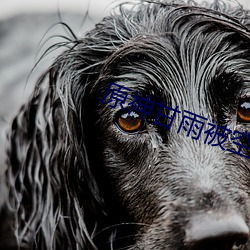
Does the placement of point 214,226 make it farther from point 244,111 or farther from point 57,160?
point 57,160

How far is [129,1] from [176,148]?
0.93 m

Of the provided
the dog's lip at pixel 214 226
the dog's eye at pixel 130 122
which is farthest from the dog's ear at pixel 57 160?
the dog's lip at pixel 214 226

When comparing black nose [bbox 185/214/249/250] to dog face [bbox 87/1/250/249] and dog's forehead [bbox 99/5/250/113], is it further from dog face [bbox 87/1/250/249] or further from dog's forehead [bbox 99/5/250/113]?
dog's forehead [bbox 99/5/250/113]

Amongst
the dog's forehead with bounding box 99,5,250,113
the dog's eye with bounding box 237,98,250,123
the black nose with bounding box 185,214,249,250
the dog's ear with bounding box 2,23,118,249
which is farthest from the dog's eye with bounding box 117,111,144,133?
the black nose with bounding box 185,214,249,250

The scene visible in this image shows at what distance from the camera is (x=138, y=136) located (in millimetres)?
3172

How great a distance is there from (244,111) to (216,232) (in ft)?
2.29

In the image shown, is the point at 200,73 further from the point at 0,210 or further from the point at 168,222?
the point at 0,210

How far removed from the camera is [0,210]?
404 centimetres

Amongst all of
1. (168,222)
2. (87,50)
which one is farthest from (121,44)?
(168,222)

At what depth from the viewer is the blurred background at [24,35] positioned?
175 inches

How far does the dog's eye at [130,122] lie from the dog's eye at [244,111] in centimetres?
43

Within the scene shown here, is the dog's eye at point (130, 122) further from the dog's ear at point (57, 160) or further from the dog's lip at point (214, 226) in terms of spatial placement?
the dog's lip at point (214, 226)
